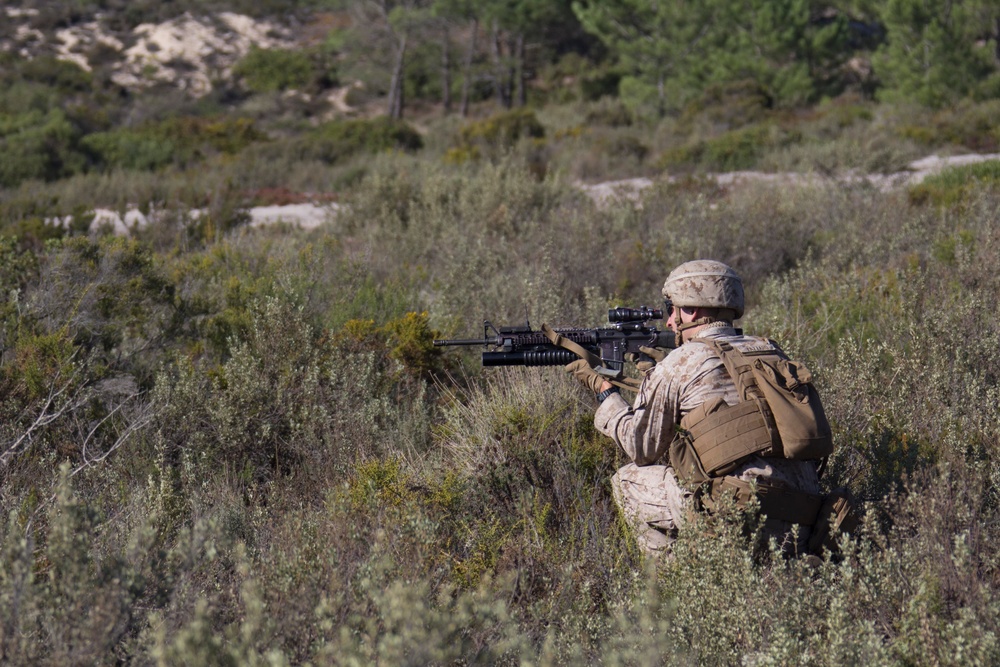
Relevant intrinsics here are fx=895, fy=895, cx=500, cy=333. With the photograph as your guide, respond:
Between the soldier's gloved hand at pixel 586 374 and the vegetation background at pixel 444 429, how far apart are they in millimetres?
459

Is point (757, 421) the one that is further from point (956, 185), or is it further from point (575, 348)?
point (956, 185)

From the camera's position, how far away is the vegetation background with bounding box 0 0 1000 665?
8.38 feet

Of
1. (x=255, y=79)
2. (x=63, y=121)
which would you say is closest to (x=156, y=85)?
(x=255, y=79)

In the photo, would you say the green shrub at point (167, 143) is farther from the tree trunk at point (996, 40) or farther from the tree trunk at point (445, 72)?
the tree trunk at point (996, 40)

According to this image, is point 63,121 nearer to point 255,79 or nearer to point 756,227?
point 255,79

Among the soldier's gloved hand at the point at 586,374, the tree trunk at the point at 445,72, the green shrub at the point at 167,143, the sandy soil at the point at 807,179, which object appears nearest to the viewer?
the soldier's gloved hand at the point at 586,374

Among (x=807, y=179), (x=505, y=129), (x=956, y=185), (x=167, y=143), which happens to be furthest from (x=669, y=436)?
(x=167, y=143)

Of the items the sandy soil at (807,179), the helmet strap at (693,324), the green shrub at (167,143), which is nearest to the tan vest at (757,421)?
the helmet strap at (693,324)

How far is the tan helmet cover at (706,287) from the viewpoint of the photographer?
3514 millimetres

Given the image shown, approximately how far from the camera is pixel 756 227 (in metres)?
8.28

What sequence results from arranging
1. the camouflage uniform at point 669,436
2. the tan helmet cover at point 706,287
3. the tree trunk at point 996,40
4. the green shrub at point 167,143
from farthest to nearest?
the tree trunk at point 996,40 < the green shrub at point 167,143 < the tan helmet cover at point 706,287 < the camouflage uniform at point 669,436

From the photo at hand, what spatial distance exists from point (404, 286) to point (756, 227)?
11.1 ft

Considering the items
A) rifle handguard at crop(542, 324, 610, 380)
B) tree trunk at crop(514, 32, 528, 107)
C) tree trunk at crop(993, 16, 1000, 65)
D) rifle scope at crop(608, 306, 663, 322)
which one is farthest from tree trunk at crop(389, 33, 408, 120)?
rifle handguard at crop(542, 324, 610, 380)

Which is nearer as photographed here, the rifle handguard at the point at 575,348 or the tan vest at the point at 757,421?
the tan vest at the point at 757,421
